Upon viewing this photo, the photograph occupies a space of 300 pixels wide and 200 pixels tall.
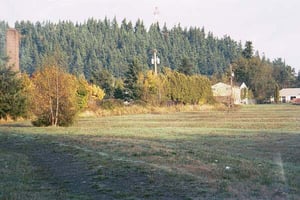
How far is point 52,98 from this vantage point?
37.7 m

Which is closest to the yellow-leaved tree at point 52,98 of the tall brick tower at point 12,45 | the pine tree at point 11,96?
the pine tree at point 11,96

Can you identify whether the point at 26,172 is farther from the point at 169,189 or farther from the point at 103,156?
the point at 169,189

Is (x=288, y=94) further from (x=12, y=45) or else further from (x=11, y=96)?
(x=11, y=96)

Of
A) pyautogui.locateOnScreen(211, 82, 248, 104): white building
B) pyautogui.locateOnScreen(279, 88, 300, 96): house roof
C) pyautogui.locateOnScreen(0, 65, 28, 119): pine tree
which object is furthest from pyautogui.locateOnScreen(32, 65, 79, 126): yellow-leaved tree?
pyautogui.locateOnScreen(279, 88, 300, 96): house roof

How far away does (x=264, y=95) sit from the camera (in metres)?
146

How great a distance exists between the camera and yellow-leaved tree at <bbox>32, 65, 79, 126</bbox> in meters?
37.7

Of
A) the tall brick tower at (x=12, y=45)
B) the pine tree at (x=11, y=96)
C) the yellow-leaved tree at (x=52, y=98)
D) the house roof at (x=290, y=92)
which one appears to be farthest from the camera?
the house roof at (x=290, y=92)

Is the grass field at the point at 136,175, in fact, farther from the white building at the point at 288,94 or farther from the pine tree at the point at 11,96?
the white building at the point at 288,94

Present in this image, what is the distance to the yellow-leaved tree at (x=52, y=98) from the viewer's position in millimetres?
37688

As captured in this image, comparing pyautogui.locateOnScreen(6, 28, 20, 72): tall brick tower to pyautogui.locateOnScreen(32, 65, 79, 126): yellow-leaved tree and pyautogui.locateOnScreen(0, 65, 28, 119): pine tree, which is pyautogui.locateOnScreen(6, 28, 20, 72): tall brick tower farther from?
pyautogui.locateOnScreen(32, 65, 79, 126): yellow-leaved tree

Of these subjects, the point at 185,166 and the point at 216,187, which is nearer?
the point at 216,187

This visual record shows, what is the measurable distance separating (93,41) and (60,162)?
18424cm

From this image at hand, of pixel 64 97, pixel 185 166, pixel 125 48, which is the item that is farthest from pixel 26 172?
pixel 125 48

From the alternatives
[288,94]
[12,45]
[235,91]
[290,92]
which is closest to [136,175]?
[12,45]
